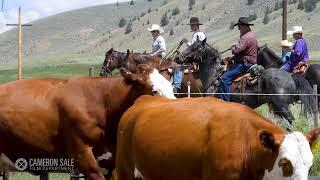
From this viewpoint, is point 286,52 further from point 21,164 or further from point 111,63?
point 21,164

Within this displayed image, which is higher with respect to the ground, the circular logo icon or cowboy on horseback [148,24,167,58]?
cowboy on horseback [148,24,167,58]

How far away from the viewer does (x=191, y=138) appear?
6.28 metres

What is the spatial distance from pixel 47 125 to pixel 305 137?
3.62m

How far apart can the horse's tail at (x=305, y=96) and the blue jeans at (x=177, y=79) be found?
2.42 m

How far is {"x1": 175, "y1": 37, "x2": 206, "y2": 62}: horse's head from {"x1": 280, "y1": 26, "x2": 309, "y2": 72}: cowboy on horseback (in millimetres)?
2004

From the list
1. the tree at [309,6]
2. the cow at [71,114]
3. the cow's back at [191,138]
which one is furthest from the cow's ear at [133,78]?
the tree at [309,6]

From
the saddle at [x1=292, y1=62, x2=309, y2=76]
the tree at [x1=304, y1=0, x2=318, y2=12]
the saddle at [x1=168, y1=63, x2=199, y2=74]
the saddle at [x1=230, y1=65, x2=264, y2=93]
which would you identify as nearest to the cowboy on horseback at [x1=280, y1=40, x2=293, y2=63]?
the saddle at [x1=292, y1=62, x2=309, y2=76]

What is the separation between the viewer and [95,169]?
321 inches

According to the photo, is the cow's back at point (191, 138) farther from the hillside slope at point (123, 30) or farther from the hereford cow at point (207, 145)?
the hillside slope at point (123, 30)

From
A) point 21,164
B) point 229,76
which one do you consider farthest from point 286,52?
point 21,164

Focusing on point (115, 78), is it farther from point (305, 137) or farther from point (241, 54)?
point (241, 54)

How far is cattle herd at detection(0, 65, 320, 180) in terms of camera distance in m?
5.84

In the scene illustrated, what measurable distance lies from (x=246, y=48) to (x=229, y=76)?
2.48 ft

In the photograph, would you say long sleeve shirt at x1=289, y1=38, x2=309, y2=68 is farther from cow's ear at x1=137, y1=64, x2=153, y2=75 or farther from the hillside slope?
the hillside slope
